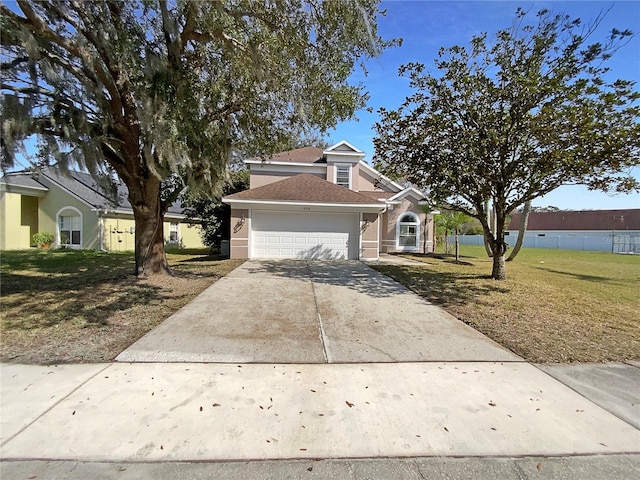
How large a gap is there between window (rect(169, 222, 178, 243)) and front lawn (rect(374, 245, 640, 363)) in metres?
18.4

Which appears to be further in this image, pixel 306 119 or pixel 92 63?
pixel 306 119

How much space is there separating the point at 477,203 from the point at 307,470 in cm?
851

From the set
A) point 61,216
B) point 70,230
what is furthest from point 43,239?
point 61,216

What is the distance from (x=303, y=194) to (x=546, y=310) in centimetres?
1063

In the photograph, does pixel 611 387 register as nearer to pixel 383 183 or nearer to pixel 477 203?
pixel 477 203

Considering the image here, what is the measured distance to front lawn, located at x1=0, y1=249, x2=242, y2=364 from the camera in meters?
4.57

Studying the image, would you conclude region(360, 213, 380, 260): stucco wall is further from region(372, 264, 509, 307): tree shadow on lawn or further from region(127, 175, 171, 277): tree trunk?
region(127, 175, 171, 277): tree trunk

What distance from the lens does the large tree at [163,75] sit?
635 centimetres

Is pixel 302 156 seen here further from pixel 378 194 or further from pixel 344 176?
pixel 378 194

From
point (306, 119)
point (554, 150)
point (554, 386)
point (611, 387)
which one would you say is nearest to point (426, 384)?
point (554, 386)

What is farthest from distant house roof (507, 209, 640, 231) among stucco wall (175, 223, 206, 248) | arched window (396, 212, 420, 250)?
stucco wall (175, 223, 206, 248)

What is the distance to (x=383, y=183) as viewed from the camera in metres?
21.6

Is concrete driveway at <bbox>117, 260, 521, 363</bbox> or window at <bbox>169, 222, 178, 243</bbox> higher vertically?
window at <bbox>169, 222, 178, 243</bbox>

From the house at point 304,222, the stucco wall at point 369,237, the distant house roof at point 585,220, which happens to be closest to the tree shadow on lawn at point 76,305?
the house at point 304,222
